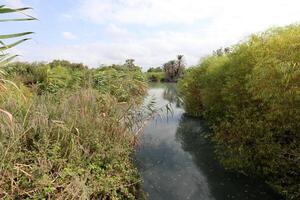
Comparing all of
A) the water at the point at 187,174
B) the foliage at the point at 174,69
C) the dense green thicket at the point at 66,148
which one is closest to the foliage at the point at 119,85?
the water at the point at 187,174

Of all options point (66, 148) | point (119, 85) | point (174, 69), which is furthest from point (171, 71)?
point (66, 148)

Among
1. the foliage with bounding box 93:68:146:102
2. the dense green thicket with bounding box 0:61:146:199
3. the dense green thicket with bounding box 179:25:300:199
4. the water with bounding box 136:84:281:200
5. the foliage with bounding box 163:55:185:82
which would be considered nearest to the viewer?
the dense green thicket with bounding box 0:61:146:199

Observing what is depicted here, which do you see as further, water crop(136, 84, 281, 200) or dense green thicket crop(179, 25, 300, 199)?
water crop(136, 84, 281, 200)

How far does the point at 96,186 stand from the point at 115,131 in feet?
6.96

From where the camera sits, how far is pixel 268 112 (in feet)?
29.6

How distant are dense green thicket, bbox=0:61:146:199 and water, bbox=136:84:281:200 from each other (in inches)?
47.3

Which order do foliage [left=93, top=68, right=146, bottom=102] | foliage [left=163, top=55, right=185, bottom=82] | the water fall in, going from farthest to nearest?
foliage [left=163, top=55, right=185, bottom=82]
foliage [left=93, top=68, right=146, bottom=102]
the water

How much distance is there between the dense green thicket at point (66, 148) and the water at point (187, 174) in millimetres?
1200

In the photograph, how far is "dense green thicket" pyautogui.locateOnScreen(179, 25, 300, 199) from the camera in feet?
25.9

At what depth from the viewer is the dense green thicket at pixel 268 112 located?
7.89 meters

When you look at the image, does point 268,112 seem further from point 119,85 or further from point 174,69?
point 174,69

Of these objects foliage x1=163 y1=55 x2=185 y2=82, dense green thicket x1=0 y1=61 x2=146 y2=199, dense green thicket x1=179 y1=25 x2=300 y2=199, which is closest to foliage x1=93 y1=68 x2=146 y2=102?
dense green thicket x1=0 y1=61 x2=146 y2=199

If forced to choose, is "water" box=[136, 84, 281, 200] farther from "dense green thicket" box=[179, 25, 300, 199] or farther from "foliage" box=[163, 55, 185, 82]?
"foliage" box=[163, 55, 185, 82]

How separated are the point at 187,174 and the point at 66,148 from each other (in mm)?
4527
